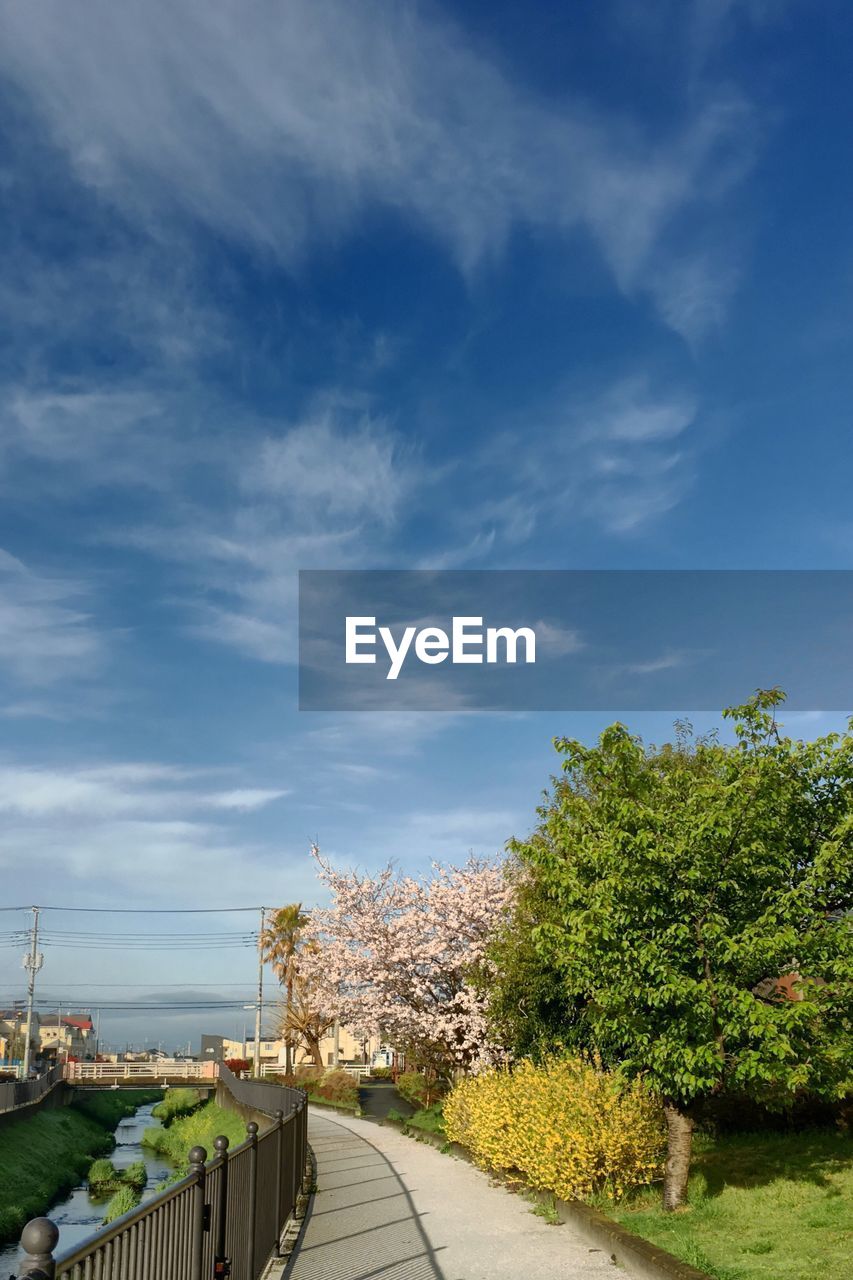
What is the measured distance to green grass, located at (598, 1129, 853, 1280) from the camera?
32.0 feet

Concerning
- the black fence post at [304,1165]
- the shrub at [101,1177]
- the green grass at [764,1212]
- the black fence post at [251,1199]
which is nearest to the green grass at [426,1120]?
the black fence post at [304,1165]

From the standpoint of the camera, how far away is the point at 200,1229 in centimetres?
669

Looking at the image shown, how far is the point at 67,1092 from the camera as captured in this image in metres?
54.8

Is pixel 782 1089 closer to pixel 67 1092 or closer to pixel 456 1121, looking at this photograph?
pixel 456 1121

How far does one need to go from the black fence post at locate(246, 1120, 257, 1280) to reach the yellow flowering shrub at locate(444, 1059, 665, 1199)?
16.1ft

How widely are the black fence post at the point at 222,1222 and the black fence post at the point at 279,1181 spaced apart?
365cm

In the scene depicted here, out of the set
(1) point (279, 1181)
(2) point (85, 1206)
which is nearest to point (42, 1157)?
(2) point (85, 1206)

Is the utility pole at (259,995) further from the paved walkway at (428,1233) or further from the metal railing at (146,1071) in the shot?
the paved walkway at (428,1233)

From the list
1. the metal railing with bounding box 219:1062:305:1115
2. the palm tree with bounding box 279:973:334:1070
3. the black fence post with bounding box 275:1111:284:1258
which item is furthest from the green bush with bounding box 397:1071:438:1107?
the black fence post with bounding box 275:1111:284:1258

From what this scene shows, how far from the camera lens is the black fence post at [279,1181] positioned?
36.6ft

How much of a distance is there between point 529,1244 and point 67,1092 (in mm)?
50171

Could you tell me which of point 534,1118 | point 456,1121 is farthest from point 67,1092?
point 534,1118

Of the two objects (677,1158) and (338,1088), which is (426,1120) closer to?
(677,1158)

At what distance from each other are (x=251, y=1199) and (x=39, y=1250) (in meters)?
6.05
